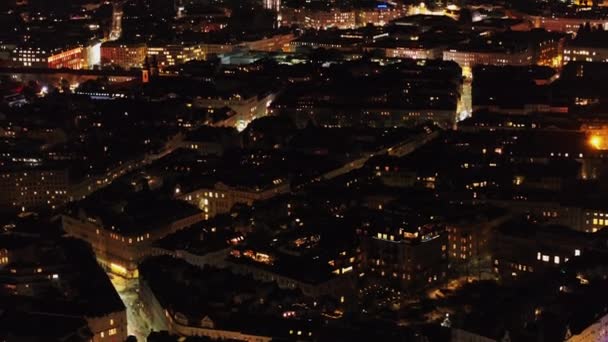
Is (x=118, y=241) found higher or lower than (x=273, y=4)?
higher

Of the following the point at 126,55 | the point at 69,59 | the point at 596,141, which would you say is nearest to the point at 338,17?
the point at 126,55

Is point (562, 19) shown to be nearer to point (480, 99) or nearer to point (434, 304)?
point (480, 99)

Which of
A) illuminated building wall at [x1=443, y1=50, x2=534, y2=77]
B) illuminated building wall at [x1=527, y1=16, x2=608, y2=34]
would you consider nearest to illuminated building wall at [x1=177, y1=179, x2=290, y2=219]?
illuminated building wall at [x1=443, y1=50, x2=534, y2=77]

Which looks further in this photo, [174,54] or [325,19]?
[325,19]

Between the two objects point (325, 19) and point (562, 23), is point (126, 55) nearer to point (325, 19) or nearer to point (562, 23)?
point (325, 19)

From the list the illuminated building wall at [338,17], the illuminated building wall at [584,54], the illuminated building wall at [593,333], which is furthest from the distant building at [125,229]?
the illuminated building wall at [338,17]

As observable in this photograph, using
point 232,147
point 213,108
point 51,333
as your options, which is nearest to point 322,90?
point 213,108

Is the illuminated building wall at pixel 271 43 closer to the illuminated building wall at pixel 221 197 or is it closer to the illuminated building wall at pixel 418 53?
the illuminated building wall at pixel 418 53
